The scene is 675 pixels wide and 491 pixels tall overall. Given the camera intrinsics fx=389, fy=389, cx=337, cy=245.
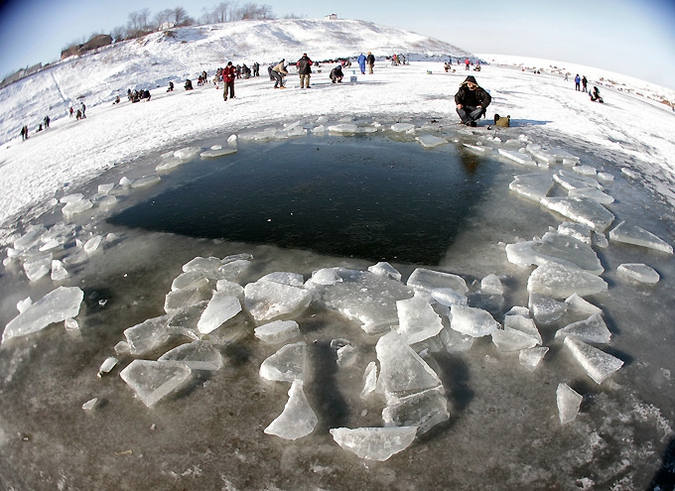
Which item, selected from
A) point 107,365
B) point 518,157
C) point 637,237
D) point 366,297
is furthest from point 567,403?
point 518,157

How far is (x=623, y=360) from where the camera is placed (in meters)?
2.12

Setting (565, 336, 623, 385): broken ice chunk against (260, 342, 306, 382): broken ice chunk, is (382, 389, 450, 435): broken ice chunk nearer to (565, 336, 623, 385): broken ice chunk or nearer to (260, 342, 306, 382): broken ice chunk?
(260, 342, 306, 382): broken ice chunk

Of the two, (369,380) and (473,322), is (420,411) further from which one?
(473,322)

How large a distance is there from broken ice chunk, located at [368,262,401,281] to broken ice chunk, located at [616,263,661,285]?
1.67m

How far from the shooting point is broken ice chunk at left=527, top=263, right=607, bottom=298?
263 centimetres

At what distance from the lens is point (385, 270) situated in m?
2.89

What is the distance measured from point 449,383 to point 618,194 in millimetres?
3812

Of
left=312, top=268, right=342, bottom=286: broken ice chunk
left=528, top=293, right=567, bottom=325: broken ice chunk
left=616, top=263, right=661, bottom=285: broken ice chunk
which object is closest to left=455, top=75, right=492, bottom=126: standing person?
left=616, top=263, right=661, bottom=285: broken ice chunk

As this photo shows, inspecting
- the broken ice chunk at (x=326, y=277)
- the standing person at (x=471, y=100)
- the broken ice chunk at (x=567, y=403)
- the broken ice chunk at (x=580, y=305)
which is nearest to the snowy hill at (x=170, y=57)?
the standing person at (x=471, y=100)

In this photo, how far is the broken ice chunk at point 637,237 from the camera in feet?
10.5

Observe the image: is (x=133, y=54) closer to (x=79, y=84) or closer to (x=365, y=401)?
(x=79, y=84)

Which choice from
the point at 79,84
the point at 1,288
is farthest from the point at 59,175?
the point at 79,84

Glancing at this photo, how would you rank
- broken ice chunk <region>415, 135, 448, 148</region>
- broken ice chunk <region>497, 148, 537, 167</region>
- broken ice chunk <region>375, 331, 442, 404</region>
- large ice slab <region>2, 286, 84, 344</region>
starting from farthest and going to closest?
broken ice chunk <region>415, 135, 448, 148</region> < broken ice chunk <region>497, 148, 537, 167</region> < large ice slab <region>2, 286, 84, 344</region> < broken ice chunk <region>375, 331, 442, 404</region>

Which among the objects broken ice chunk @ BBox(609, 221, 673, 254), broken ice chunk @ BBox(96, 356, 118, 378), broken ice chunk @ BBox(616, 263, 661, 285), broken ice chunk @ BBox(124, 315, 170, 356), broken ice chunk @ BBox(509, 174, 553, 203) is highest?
broken ice chunk @ BBox(509, 174, 553, 203)
